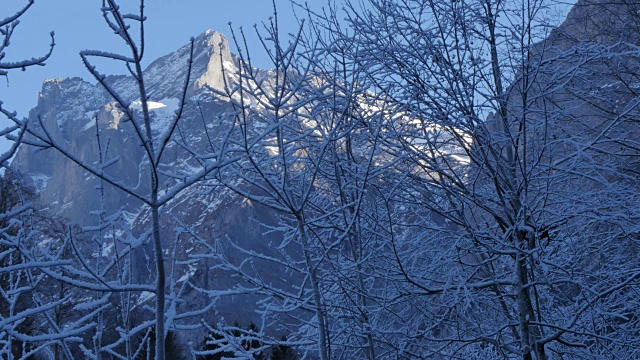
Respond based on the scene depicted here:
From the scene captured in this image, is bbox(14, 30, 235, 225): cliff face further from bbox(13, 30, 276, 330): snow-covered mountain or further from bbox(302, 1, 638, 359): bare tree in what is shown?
bbox(302, 1, 638, 359): bare tree

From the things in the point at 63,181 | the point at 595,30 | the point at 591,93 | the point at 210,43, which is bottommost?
the point at 591,93

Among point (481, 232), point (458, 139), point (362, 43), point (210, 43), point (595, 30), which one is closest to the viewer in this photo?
point (481, 232)

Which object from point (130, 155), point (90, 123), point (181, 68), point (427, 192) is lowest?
point (427, 192)

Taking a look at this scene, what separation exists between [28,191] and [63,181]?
110062 mm

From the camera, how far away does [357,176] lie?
349cm

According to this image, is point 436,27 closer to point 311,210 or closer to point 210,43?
point 311,210

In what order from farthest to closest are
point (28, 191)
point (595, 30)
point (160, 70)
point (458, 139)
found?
point (160, 70), point (28, 191), point (595, 30), point (458, 139)

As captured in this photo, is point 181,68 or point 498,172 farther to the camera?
point 181,68

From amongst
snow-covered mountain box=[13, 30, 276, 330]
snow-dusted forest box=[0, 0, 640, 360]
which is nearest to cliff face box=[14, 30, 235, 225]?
snow-covered mountain box=[13, 30, 276, 330]

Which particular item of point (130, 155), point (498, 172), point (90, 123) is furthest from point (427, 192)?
point (90, 123)

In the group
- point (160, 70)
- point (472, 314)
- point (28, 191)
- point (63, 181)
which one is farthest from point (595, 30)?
point (160, 70)

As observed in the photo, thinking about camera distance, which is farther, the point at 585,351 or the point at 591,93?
the point at 591,93

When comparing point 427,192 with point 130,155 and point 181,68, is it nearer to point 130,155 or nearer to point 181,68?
point 130,155

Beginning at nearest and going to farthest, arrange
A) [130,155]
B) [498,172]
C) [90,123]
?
[498,172] < [130,155] < [90,123]
